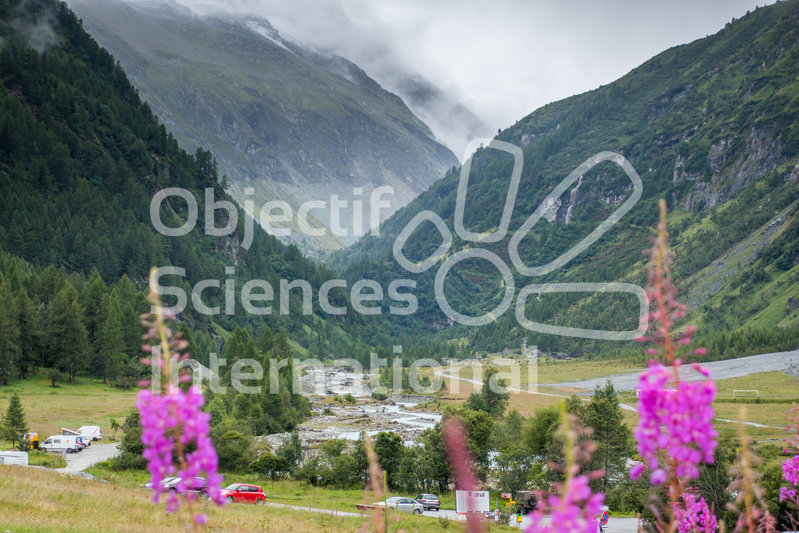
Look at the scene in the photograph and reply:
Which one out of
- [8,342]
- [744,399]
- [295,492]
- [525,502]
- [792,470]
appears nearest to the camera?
[792,470]

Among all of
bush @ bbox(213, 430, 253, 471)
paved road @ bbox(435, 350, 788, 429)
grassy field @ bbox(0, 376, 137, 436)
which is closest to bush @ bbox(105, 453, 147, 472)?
bush @ bbox(213, 430, 253, 471)

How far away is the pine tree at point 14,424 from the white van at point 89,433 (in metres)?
10.1

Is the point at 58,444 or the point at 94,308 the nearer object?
the point at 58,444

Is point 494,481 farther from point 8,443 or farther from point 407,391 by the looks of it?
point 407,391

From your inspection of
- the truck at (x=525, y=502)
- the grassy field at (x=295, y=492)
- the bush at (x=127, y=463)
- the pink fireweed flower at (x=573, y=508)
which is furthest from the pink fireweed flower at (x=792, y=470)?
the bush at (x=127, y=463)

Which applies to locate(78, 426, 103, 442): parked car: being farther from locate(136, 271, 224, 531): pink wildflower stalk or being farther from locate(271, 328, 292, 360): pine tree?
locate(136, 271, 224, 531): pink wildflower stalk

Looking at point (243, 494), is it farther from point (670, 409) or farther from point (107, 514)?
point (670, 409)

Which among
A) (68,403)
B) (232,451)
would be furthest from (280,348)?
(232,451)

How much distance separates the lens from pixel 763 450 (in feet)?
177

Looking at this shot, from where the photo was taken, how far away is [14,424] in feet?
202

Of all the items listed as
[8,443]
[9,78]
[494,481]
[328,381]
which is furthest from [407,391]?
[9,78]

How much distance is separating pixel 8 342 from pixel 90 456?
110 feet

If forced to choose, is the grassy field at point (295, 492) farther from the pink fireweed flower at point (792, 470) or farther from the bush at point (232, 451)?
the pink fireweed flower at point (792, 470)

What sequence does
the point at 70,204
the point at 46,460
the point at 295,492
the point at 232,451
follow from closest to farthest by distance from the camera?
the point at 46,460 < the point at 295,492 < the point at 232,451 < the point at 70,204
